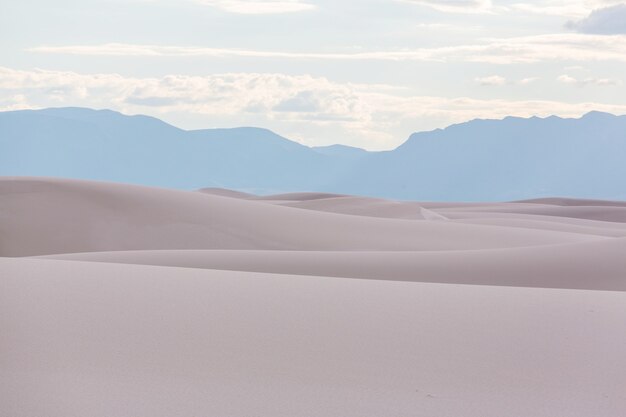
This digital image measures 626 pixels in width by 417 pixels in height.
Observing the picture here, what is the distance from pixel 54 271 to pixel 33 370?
10.9ft

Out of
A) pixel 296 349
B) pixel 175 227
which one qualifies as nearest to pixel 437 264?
pixel 296 349

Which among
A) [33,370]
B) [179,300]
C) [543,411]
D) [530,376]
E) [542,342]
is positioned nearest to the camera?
[543,411]

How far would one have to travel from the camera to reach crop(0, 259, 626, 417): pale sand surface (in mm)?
3996

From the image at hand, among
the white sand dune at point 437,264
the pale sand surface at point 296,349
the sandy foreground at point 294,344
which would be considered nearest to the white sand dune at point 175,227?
the white sand dune at point 437,264

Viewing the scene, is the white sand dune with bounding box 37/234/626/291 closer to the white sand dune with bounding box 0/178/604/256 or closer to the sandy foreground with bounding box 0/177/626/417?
the sandy foreground with bounding box 0/177/626/417

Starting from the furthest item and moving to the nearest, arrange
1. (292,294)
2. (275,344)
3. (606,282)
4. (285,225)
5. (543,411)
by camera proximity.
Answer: (285,225), (606,282), (292,294), (275,344), (543,411)

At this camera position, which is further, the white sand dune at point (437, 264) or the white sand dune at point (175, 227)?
the white sand dune at point (175, 227)

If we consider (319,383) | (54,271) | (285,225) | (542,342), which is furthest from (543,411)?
(285,225)

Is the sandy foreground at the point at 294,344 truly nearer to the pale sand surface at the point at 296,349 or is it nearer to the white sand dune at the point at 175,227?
the pale sand surface at the point at 296,349

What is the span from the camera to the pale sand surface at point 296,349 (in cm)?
400

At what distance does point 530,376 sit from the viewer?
4625 mm

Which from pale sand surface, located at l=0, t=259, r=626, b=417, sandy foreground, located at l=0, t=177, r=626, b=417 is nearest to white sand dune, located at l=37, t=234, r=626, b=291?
sandy foreground, located at l=0, t=177, r=626, b=417

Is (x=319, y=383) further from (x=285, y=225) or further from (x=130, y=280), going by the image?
(x=285, y=225)

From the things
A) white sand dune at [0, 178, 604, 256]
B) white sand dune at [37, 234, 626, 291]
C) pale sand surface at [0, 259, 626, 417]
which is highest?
white sand dune at [0, 178, 604, 256]
